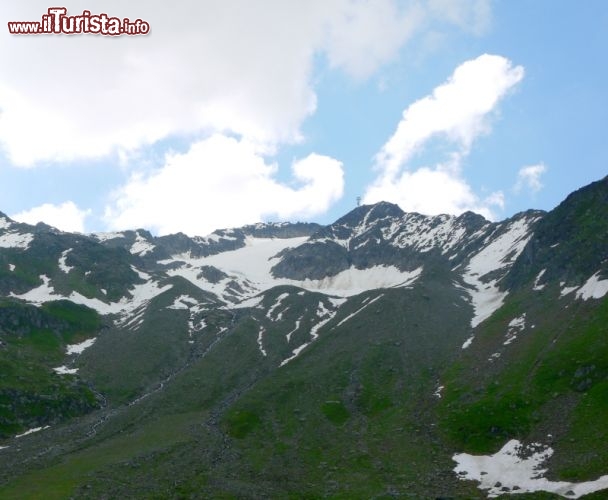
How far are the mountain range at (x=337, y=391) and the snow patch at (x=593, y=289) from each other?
46cm

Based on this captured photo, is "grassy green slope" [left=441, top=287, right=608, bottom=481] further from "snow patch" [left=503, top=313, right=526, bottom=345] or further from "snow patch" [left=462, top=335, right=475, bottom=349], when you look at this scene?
"snow patch" [left=462, top=335, right=475, bottom=349]

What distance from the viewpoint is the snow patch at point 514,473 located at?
51.5m

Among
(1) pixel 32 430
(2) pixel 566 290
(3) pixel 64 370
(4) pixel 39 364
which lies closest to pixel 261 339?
(3) pixel 64 370

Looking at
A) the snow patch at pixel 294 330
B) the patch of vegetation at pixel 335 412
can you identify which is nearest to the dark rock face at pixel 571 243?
the patch of vegetation at pixel 335 412

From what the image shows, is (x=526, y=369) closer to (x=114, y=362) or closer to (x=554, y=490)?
(x=554, y=490)

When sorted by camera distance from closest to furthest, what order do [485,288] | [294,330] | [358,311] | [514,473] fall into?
[514,473], [294,330], [358,311], [485,288]

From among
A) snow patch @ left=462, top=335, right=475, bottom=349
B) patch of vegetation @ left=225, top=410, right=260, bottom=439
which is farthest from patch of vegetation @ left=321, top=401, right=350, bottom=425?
snow patch @ left=462, top=335, right=475, bottom=349

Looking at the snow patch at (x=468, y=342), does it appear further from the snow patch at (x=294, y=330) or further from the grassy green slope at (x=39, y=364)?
the grassy green slope at (x=39, y=364)

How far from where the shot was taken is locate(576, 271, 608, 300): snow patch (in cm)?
10087

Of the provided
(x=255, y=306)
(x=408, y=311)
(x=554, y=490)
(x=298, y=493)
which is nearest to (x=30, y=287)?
(x=255, y=306)

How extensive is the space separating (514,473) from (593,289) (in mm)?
57397

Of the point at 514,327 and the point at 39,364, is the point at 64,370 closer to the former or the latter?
the point at 39,364

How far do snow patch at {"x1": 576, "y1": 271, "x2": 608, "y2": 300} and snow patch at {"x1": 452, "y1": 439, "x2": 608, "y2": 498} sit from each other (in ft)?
154

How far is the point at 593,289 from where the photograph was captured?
104 metres
